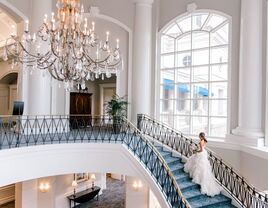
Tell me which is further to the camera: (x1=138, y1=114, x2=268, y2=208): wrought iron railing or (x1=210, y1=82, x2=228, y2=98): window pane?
(x1=210, y1=82, x2=228, y2=98): window pane

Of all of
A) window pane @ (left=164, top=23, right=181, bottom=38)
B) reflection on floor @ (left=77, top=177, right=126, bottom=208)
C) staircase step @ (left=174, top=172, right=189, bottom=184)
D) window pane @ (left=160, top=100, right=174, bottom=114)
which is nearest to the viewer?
staircase step @ (left=174, top=172, right=189, bottom=184)

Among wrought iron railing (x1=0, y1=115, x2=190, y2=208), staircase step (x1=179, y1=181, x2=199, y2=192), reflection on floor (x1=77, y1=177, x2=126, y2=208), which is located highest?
wrought iron railing (x1=0, y1=115, x2=190, y2=208)

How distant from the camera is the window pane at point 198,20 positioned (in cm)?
868

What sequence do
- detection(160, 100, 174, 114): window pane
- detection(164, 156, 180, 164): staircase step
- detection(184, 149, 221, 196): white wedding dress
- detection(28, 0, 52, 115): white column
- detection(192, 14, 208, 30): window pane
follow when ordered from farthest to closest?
detection(160, 100, 174, 114): window pane, detection(192, 14, 208, 30): window pane, detection(28, 0, 52, 115): white column, detection(164, 156, 180, 164): staircase step, detection(184, 149, 221, 196): white wedding dress

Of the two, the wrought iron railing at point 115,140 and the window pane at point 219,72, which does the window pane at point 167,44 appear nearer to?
the window pane at point 219,72

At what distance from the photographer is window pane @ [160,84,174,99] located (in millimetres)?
9422

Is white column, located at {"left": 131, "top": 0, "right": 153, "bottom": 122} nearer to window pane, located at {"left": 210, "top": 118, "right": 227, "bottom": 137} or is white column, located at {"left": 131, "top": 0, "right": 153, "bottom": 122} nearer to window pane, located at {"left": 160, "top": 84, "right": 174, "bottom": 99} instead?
window pane, located at {"left": 160, "top": 84, "right": 174, "bottom": 99}

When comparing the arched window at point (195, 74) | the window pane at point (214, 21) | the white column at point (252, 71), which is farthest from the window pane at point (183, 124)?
the window pane at point (214, 21)

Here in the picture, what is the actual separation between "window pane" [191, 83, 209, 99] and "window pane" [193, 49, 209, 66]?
29.8 inches

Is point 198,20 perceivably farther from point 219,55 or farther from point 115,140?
point 115,140

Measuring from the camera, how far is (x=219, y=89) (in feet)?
27.1

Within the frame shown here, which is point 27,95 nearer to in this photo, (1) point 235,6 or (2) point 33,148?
(2) point 33,148

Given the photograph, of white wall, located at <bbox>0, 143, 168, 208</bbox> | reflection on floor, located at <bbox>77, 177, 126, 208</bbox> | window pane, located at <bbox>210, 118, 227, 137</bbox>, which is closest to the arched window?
window pane, located at <bbox>210, 118, 227, 137</bbox>

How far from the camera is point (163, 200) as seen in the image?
6023mm
